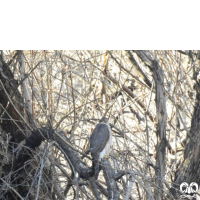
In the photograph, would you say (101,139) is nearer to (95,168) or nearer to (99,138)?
(99,138)

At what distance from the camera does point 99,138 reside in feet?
14.7

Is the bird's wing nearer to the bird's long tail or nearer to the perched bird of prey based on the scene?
the perched bird of prey

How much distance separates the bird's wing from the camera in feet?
14.1

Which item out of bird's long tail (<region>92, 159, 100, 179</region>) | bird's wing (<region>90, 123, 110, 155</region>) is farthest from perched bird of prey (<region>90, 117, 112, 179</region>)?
bird's long tail (<region>92, 159, 100, 179</region>)

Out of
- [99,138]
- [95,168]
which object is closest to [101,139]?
[99,138]

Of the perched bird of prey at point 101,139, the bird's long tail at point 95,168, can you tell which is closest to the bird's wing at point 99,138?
the perched bird of prey at point 101,139

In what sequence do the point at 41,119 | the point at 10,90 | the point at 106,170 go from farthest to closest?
1. the point at 41,119
2. the point at 10,90
3. the point at 106,170

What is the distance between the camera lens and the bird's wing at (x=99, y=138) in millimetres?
4289

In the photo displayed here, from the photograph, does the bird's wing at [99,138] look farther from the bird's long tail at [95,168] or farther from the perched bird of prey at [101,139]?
the bird's long tail at [95,168]

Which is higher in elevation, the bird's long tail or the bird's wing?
the bird's wing
